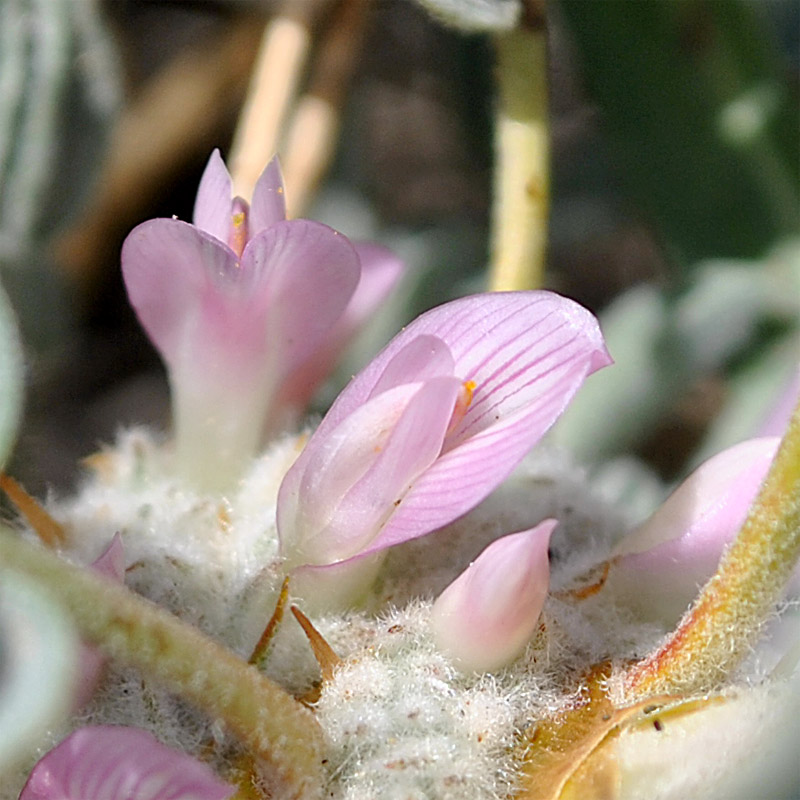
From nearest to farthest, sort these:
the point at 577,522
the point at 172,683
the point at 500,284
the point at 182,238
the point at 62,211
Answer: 1. the point at 172,683
2. the point at 182,238
3. the point at 577,522
4. the point at 500,284
5. the point at 62,211

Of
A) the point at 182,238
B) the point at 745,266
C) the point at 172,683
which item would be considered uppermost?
the point at 182,238

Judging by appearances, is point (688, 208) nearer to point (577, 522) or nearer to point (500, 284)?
point (500, 284)

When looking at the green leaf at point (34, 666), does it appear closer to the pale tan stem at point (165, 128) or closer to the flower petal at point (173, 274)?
the flower petal at point (173, 274)

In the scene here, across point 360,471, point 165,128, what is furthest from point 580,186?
point 360,471

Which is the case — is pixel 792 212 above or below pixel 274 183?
below

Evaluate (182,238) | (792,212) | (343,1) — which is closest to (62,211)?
(343,1)

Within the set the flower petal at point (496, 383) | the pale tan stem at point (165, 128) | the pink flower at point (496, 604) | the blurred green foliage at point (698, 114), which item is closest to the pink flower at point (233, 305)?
the flower petal at point (496, 383)
